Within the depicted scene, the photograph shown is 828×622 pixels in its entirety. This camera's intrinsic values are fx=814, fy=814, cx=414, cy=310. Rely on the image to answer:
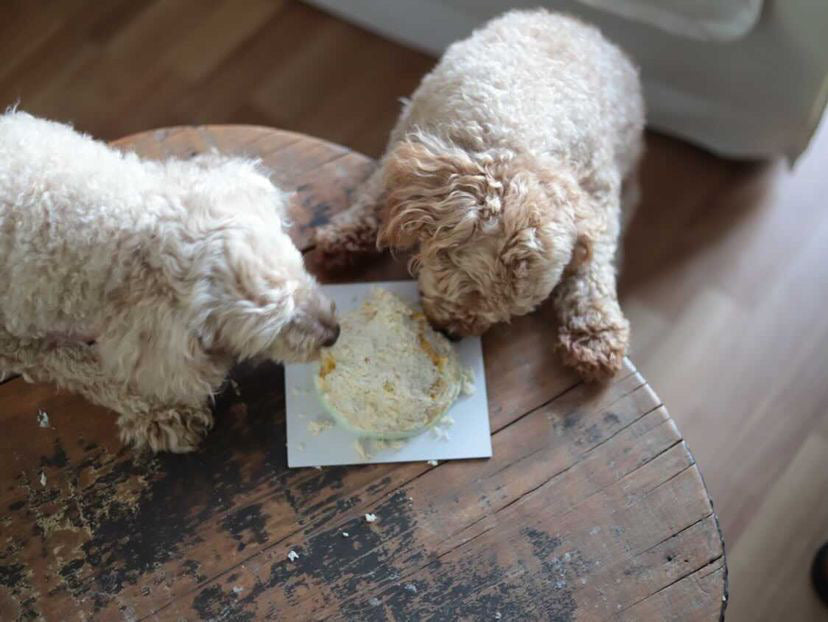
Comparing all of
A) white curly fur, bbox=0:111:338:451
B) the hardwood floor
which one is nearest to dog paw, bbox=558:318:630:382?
white curly fur, bbox=0:111:338:451

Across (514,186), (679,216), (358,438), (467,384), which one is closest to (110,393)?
(358,438)

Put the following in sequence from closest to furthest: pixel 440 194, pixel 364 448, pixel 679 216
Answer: pixel 440 194 < pixel 364 448 < pixel 679 216

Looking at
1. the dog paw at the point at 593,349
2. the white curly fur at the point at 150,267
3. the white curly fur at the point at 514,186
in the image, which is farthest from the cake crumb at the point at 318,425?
the dog paw at the point at 593,349

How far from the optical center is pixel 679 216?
211 centimetres

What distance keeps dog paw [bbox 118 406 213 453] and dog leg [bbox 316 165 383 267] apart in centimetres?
34

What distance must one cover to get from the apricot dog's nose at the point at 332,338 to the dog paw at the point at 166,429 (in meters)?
0.24

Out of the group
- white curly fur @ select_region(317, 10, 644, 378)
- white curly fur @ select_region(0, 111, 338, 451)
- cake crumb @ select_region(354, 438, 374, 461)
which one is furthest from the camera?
cake crumb @ select_region(354, 438, 374, 461)

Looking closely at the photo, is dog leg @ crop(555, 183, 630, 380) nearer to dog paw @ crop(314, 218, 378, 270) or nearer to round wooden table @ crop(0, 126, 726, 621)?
round wooden table @ crop(0, 126, 726, 621)

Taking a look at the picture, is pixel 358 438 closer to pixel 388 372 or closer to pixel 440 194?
pixel 388 372

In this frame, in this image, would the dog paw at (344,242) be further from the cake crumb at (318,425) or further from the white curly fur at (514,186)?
the cake crumb at (318,425)

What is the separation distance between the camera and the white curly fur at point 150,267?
1.12 meters

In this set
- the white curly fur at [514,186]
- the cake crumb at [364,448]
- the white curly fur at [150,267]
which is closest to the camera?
the white curly fur at [150,267]

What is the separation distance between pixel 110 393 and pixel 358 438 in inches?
16.1

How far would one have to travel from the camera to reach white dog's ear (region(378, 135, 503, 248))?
1.22 metres
